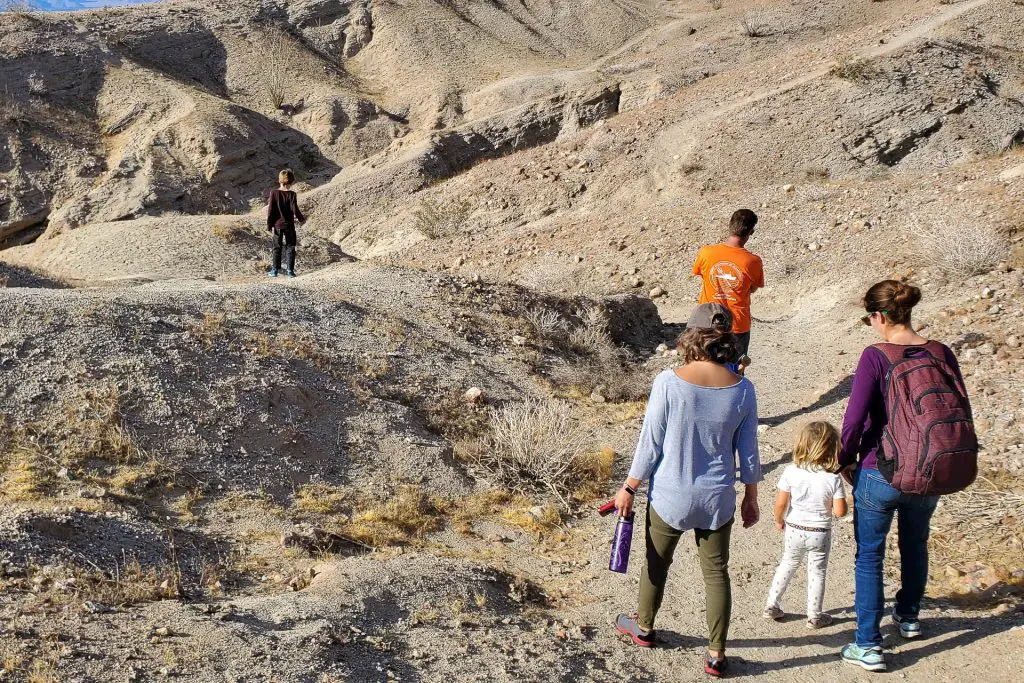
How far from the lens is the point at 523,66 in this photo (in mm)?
24953

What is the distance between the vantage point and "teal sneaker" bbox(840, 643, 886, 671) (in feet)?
12.1

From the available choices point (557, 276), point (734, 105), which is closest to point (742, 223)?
point (557, 276)

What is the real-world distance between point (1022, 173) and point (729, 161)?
4832 millimetres

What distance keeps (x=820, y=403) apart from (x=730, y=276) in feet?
6.72

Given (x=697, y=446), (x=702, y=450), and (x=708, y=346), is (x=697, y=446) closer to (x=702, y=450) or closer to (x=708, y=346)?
(x=702, y=450)

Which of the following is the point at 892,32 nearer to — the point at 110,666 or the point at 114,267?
the point at 114,267

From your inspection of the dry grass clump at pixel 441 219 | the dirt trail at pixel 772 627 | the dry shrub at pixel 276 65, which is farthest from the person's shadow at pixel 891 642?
the dry shrub at pixel 276 65

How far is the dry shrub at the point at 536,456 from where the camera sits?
598 centimetres

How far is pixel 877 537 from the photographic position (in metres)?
3.49

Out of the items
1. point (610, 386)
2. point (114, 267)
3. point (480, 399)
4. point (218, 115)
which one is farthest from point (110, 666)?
point (218, 115)

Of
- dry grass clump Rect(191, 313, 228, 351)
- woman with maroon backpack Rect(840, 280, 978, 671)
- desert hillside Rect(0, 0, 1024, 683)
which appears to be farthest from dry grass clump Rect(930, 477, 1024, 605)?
dry grass clump Rect(191, 313, 228, 351)

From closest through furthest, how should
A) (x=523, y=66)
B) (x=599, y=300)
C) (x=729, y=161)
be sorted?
(x=599, y=300) < (x=729, y=161) < (x=523, y=66)

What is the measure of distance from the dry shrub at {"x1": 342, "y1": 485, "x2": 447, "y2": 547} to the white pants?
6.84 feet

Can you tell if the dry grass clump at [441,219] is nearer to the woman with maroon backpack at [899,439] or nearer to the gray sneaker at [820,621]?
the gray sneaker at [820,621]
